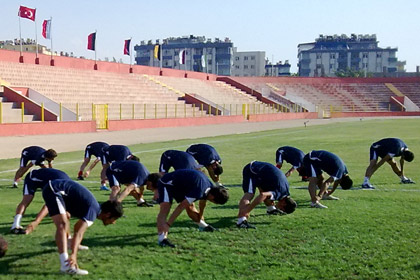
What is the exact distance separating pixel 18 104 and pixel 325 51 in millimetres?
145755

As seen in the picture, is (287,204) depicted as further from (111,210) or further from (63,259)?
(63,259)

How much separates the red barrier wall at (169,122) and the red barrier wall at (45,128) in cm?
279

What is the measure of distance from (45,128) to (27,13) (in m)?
19.7

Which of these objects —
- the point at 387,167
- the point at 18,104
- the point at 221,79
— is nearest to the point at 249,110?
the point at 221,79

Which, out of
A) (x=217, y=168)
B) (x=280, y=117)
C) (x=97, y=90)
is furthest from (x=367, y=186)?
(x=280, y=117)

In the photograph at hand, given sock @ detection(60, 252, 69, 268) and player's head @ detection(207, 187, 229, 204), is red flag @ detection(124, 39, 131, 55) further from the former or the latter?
sock @ detection(60, 252, 69, 268)

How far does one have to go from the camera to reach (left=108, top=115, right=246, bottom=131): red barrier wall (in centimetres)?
4081

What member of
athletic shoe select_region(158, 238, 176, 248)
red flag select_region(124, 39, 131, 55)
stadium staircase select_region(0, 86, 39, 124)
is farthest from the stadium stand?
athletic shoe select_region(158, 238, 176, 248)

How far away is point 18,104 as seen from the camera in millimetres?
36219

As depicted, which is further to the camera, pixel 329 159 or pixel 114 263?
pixel 329 159

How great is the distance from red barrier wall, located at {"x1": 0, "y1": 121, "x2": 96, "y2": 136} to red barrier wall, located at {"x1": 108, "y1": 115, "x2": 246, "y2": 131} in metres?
2.79

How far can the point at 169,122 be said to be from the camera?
46.8 m

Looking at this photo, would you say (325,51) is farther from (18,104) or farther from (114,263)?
(114,263)

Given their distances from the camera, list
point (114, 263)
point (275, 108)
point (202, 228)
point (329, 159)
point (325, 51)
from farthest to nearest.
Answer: point (325, 51) < point (275, 108) < point (329, 159) < point (202, 228) < point (114, 263)
